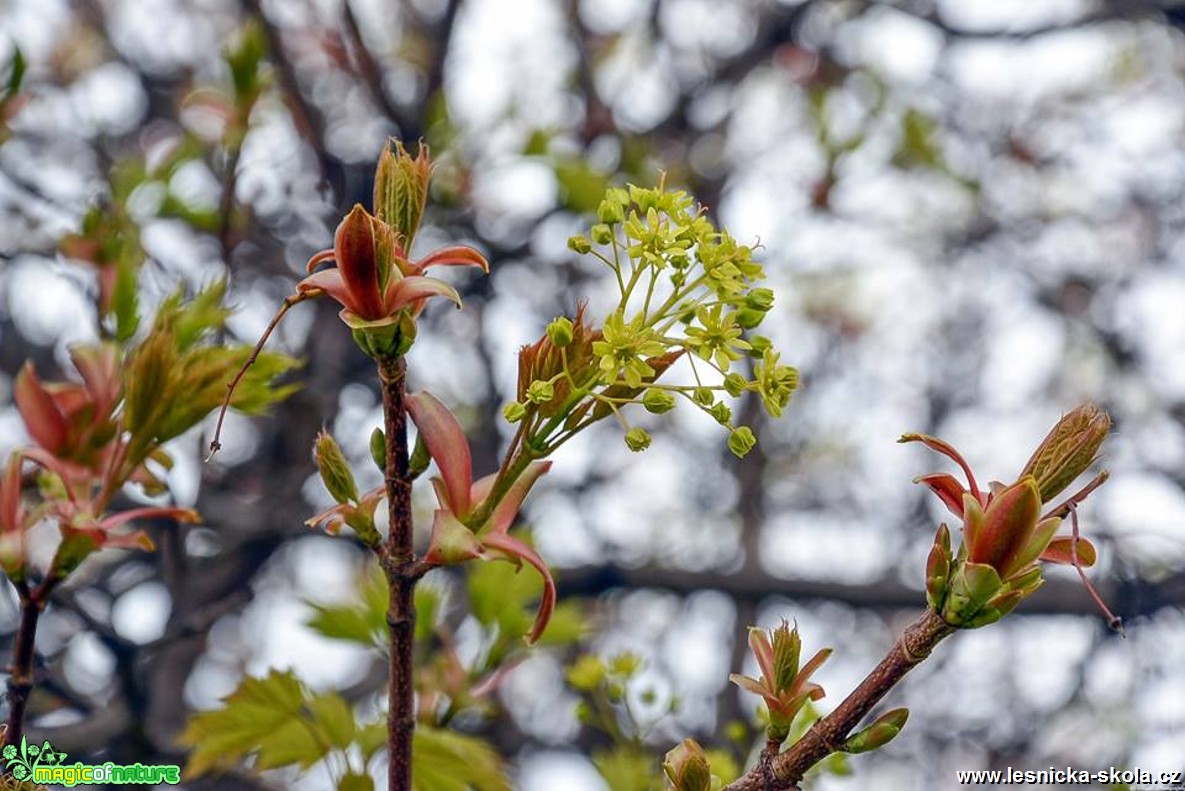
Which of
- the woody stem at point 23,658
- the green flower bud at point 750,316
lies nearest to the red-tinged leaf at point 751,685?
the green flower bud at point 750,316

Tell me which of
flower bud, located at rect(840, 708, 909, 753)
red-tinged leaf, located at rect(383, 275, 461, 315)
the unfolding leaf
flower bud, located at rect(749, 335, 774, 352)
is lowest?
the unfolding leaf

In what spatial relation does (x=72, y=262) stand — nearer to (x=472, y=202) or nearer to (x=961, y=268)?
(x=472, y=202)

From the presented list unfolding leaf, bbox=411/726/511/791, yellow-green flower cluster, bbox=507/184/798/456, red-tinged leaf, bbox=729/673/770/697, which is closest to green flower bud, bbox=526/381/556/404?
yellow-green flower cluster, bbox=507/184/798/456

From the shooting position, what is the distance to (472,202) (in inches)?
120

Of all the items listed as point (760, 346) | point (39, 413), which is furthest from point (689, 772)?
point (39, 413)

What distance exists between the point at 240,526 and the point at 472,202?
107 centimetres

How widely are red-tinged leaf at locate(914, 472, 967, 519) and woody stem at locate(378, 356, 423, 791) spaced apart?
369 millimetres

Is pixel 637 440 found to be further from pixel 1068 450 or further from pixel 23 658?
pixel 23 658

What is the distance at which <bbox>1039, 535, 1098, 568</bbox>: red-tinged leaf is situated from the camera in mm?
901

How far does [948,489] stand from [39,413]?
0.86 metres

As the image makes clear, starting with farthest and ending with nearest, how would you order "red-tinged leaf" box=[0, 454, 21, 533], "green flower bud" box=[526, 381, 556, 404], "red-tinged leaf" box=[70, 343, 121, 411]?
"red-tinged leaf" box=[70, 343, 121, 411] → "red-tinged leaf" box=[0, 454, 21, 533] → "green flower bud" box=[526, 381, 556, 404]

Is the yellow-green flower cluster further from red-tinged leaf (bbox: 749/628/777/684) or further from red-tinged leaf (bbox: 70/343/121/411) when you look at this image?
red-tinged leaf (bbox: 70/343/121/411)

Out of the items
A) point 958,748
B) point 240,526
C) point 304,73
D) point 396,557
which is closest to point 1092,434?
point 396,557

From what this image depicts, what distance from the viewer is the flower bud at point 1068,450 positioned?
0.89m
